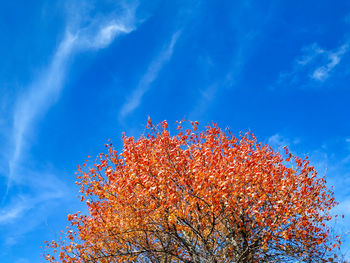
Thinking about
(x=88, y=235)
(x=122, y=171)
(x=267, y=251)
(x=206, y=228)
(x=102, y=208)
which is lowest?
(x=267, y=251)

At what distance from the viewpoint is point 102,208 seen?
21.6 m

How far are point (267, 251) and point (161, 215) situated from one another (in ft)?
22.8

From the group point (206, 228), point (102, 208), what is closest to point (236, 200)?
point (206, 228)

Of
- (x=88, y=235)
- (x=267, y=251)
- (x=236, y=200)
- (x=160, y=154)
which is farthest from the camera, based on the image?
(x=88, y=235)

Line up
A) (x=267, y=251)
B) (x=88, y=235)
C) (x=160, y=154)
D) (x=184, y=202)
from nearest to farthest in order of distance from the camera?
(x=184, y=202), (x=267, y=251), (x=160, y=154), (x=88, y=235)

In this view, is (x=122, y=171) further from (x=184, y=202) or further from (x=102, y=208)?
(x=184, y=202)

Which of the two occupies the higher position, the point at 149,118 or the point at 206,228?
the point at 149,118

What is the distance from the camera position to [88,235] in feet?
68.3

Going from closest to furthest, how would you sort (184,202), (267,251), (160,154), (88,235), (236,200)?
(184,202) < (236,200) < (267,251) < (160,154) < (88,235)

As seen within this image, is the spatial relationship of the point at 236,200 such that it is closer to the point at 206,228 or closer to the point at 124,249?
the point at 206,228

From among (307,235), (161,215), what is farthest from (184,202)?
(307,235)

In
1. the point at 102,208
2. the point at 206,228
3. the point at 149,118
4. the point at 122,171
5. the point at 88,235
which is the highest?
the point at 149,118

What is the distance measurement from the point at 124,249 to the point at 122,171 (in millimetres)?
5323

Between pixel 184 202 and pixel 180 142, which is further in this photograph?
pixel 180 142
